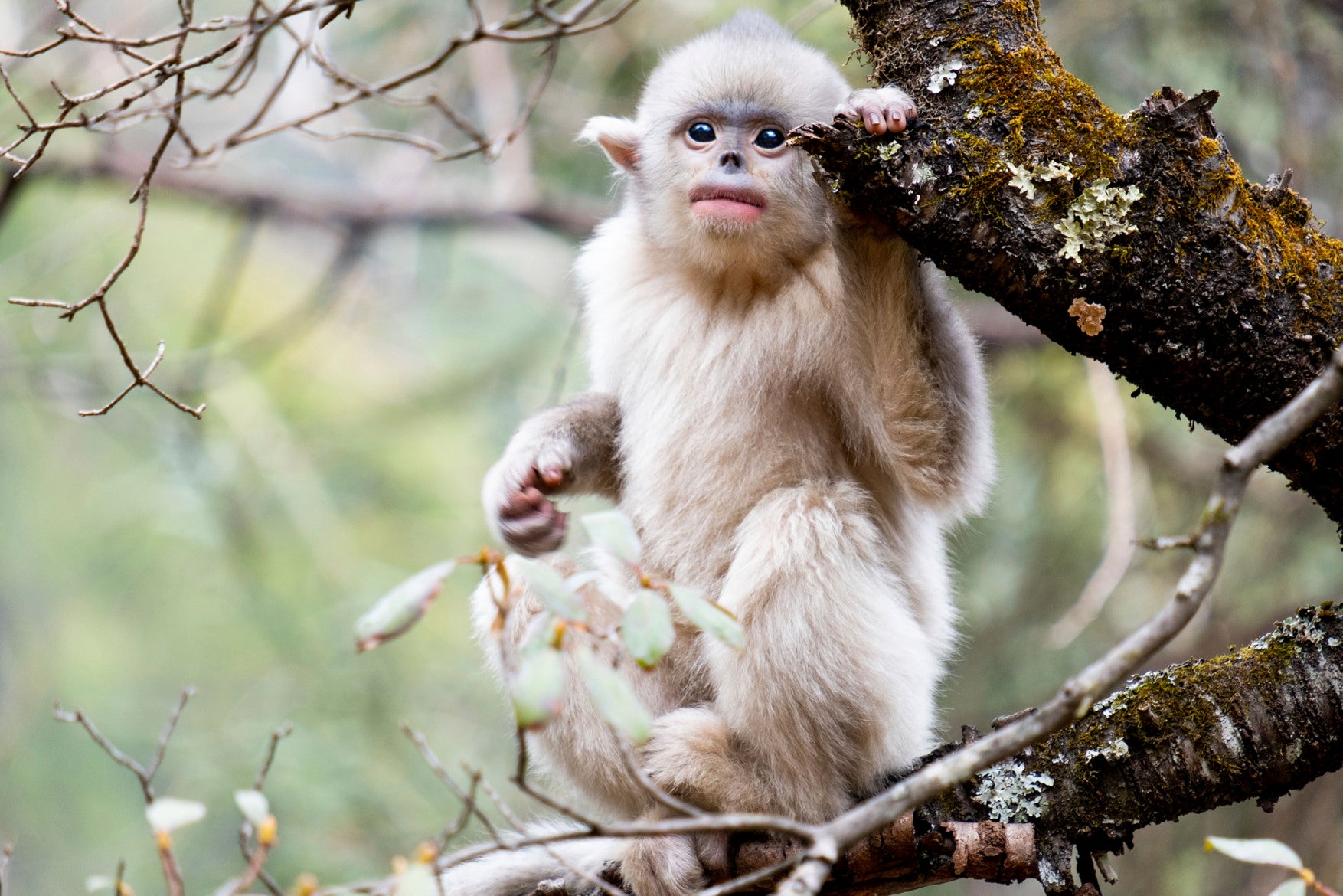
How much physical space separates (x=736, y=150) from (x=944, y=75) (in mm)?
1000

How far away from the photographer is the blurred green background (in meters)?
6.72

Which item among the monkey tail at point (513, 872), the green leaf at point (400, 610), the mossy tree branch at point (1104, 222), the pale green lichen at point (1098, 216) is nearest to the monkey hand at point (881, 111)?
the mossy tree branch at point (1104, 222)

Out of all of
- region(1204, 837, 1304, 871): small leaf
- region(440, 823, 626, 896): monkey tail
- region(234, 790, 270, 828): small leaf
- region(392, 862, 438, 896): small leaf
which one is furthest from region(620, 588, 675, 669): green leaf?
region(440, 823, 626, 896): monkey tail

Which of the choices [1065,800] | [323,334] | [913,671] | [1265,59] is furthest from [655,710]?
[323,334]

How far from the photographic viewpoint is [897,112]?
2.77m

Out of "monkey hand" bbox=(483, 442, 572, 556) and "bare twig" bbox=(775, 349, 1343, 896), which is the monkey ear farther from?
"bare twig" bbox=(775, 349, 1343, 896)

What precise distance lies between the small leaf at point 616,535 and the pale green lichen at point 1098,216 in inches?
53.7

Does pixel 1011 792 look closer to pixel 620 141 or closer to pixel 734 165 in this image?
pixel 734 165

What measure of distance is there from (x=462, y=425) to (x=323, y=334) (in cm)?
208

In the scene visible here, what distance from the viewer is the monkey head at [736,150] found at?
A: 3.62m

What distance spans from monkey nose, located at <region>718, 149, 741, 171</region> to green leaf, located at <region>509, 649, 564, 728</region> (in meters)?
2.24

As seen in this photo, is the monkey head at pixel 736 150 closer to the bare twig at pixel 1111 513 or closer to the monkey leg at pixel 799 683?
the monkey leg at pixel 799 683

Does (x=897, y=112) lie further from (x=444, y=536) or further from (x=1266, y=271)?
(x=444, y=536)

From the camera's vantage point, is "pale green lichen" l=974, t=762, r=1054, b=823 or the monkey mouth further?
the monkey mouth
